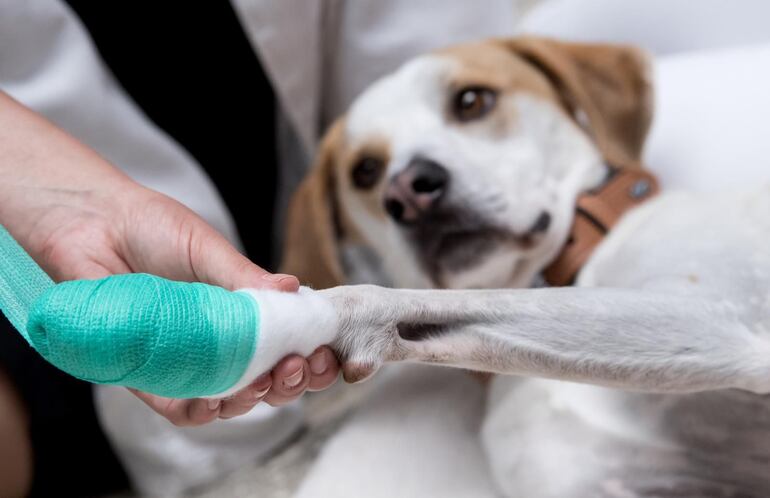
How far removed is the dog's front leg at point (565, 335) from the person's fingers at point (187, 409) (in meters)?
0.15

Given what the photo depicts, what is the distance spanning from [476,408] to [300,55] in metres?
0.80

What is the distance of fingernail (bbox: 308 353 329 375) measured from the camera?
0.59 metres

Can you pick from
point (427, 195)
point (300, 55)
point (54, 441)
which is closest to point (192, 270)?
point (427, 195)

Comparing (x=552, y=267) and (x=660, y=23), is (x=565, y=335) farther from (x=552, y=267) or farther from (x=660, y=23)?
(x=660, y=23)

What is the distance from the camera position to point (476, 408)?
120 centimetres

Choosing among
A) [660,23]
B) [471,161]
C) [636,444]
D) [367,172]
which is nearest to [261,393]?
[636,444]

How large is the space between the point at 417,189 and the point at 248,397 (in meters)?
0.55

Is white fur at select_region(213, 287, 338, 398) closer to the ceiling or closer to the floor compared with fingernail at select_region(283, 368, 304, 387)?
closer to the ceiling

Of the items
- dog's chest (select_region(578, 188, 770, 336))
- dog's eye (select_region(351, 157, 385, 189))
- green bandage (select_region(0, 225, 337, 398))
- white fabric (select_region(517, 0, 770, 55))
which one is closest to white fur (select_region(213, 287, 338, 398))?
green bandage (select_region(0, 225, 337, 398))

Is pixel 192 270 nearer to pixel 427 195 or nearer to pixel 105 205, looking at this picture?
pixel 105 205

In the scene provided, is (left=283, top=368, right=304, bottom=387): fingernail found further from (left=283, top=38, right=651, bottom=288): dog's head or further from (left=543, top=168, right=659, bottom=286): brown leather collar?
(left=543, top=168, right=659, bottom=286): brown leather collar

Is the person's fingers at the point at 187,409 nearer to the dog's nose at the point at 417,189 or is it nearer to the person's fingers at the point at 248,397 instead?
the person's fingers at the point at 248,397

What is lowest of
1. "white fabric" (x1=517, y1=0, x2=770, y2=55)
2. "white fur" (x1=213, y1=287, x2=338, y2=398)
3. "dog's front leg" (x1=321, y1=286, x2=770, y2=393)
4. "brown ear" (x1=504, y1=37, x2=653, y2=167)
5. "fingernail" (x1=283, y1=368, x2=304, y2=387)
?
"white fabric" (x1=517, y1=0, x2=770, y2=55)

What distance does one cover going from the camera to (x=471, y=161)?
44.6 inches
